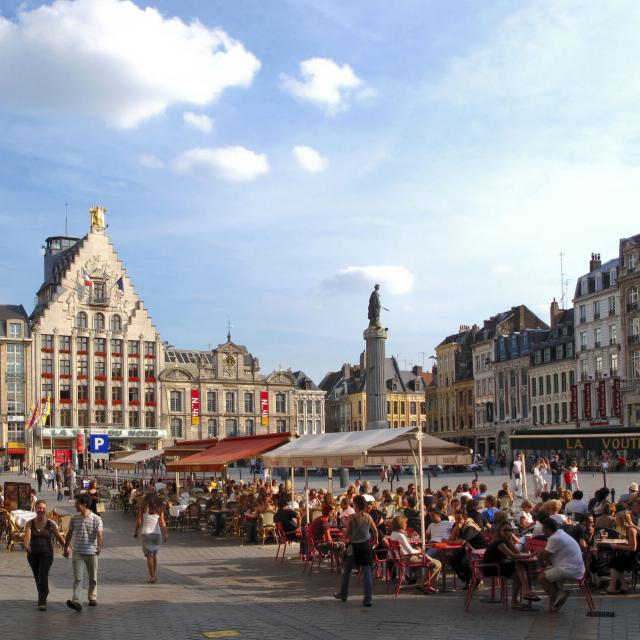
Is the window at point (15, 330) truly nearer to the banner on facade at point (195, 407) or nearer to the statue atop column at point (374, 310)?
the banner on facade at point (195, 407)

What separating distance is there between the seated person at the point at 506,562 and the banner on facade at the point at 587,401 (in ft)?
208

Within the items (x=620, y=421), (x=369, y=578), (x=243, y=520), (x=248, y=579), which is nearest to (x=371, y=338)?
(x=243, y=520)

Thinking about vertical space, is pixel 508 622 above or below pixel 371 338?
below

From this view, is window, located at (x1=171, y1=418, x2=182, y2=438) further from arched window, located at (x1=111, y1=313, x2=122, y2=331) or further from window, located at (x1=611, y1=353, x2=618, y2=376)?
window, located at (x1=611, y1=353, x2=618, y2=376)

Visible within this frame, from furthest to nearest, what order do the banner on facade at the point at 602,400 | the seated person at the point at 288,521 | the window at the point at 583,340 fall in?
the window at the point at 583,340, the banner on facade at the point at 602,400, the seated person at the point at 288,521

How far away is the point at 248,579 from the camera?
16.8m

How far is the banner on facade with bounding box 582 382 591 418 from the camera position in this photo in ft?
243

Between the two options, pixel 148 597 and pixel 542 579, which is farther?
pixel 148 597

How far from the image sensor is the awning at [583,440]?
1853 cm

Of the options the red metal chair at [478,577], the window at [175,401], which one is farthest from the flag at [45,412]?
the red metal chair at [478,577]

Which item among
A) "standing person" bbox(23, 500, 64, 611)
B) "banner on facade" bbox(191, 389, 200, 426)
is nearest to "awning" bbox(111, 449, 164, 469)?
"standing person" bbox(23, 500, 64, 611)

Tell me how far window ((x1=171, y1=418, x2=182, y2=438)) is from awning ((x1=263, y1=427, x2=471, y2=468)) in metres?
73.5

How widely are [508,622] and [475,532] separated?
2.29 meters

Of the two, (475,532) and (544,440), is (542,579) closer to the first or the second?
(475,532)
